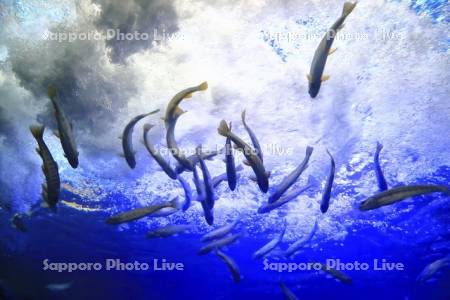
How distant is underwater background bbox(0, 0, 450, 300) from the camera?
778cm

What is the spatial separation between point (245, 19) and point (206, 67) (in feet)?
5.73

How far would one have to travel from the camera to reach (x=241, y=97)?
975 cm

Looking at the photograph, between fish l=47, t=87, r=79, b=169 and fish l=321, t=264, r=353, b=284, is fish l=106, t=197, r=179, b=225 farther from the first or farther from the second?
fish l=321, t=264, r=353, b=284

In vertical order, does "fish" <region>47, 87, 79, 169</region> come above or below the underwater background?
below

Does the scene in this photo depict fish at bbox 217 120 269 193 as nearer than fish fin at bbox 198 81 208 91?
No

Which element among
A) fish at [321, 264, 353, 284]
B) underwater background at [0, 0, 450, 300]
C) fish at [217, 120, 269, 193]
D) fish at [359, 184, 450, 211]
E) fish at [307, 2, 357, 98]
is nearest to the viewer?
fish at [307, 2, 357, 98]

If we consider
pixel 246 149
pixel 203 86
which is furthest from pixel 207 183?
pixel 203 86

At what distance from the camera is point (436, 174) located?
13.0 meters

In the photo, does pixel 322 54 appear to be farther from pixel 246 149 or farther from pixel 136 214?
pixel 136 214

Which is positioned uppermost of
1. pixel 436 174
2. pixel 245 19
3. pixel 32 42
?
pixel 32 42

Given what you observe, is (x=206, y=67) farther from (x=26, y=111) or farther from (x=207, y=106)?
(x=26, y=111)


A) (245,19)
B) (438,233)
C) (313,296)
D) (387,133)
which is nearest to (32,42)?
(245,19)

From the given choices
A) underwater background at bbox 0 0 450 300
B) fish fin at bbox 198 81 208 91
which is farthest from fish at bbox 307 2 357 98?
underwater background at bbox 0 0 450 300

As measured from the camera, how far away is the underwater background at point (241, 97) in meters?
7.78
